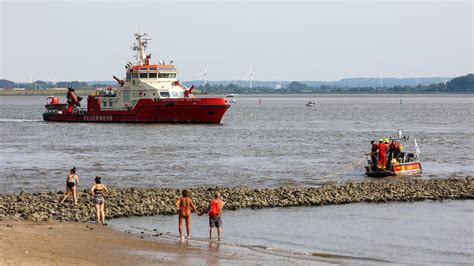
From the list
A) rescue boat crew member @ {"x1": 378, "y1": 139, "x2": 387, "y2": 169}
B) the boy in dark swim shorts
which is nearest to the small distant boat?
rescue boat crew member @ {"x1": 378, "y1": 139, "x2": 387, "y2": 169}

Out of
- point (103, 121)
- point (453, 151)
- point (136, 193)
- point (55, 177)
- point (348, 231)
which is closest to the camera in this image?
point (348, 231)

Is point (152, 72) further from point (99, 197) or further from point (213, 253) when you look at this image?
point (213, 253)

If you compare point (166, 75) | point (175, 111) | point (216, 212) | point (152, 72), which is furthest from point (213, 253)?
point (166, 75)

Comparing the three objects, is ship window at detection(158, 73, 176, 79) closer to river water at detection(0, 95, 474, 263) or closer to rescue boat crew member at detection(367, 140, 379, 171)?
river water at detection(0, 95, 474, 263)

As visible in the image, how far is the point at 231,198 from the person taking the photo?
2852cm

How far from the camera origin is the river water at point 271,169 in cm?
2297

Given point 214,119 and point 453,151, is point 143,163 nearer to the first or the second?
point 453,151

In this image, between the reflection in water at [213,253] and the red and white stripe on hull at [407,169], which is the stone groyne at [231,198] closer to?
the red and white stripe on hull at [407,169]

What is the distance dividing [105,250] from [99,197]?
12.9 feet

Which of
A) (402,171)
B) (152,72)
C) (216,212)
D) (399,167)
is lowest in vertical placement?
(402,171)

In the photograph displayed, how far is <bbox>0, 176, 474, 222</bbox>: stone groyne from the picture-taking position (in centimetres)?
2497

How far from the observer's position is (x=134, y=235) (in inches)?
873

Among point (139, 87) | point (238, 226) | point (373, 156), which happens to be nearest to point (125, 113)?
point (139, 87)

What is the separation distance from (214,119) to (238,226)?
173ft
